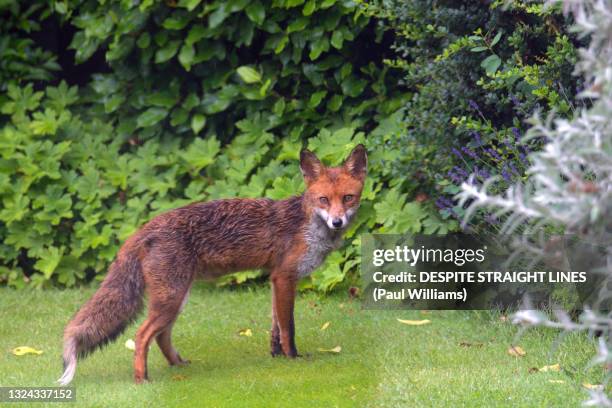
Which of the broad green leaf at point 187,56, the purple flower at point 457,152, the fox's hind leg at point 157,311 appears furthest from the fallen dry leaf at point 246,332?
the broad green leaf at point 187,56

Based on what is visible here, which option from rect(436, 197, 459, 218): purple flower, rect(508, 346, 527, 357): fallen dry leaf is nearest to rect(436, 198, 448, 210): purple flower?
rect(436, 197, 459, 218): purple flower

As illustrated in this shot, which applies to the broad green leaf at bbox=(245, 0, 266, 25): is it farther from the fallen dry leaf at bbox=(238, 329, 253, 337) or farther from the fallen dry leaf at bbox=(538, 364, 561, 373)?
the fallen dry leaf at bbox=(538, 364, 561, 373)

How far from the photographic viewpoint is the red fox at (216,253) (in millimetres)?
5699

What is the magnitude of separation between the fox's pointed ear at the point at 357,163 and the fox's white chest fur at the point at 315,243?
0.40 metres

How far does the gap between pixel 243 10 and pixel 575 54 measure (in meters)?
3.49

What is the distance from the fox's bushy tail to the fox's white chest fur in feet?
3.70

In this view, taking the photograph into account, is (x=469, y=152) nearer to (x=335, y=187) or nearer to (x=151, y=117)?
(x=335, y=187)

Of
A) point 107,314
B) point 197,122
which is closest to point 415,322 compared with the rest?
point 107,314

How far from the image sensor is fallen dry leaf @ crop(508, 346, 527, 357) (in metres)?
6.06

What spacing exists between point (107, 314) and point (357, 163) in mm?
1941

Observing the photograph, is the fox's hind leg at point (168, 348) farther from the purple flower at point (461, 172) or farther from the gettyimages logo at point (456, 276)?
the purple flower at point (461, 172)

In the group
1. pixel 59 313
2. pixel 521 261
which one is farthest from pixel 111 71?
pixel 521 261

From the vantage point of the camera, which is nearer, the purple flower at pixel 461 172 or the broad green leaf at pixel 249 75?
the purple flower at pixel 461 172

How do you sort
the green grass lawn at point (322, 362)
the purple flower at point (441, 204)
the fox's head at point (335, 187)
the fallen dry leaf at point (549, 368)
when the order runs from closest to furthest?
the green grass lawn at point (322, 362) < the fallen dry leaf at point (549, 368) < the fox's head at point (335, 187) < the purple flower at point (441, 204)
